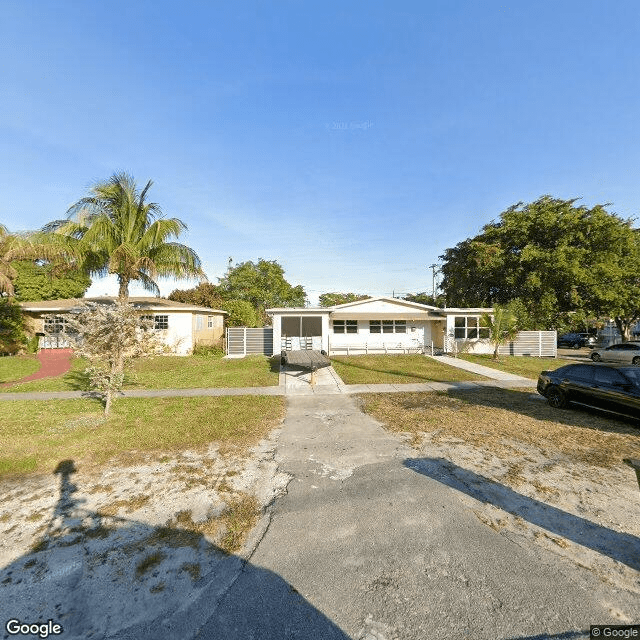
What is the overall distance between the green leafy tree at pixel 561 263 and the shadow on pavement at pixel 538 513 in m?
18.2

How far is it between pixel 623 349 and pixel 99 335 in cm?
2658

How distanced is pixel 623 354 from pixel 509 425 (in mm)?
17239

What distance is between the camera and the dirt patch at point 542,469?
3.56 metres

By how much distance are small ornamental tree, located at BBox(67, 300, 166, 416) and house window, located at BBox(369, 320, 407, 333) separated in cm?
1639

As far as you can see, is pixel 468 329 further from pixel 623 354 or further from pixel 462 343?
pixel 623 354

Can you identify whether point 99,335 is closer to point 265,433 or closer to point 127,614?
point 265,433

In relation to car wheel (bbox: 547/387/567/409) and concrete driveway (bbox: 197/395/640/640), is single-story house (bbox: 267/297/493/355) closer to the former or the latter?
car wheel (bbox: 547/387/567/409)

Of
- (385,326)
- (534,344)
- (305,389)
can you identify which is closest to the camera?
(305,389)

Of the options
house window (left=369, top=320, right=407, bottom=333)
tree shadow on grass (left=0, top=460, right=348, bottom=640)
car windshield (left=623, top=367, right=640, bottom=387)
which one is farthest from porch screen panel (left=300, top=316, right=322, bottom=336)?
tree shadow on grass (left=0, top=460, right=348, bottom=640)

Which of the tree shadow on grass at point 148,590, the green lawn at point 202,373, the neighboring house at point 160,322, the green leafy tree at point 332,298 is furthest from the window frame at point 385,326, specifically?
the green leafy tree at point 332,298

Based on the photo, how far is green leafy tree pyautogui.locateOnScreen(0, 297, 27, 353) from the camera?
64.5 ft

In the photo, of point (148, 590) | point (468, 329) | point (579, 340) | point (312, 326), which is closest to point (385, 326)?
point (312, 326)

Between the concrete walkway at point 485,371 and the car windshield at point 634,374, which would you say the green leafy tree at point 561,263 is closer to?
the concrete walkway at point 485,371

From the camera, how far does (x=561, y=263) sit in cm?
2205
